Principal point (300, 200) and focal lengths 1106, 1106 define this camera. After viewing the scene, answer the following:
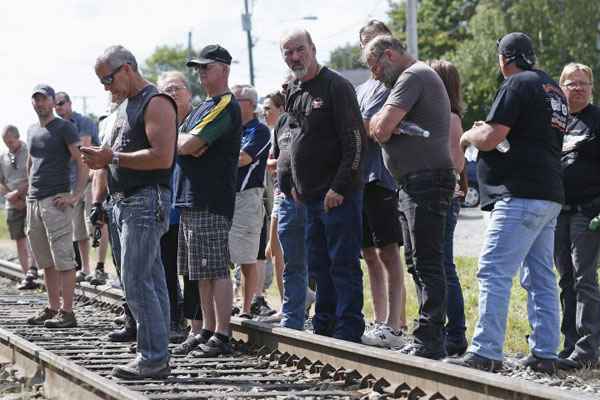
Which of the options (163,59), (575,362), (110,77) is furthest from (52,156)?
(163,59)

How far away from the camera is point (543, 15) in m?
48.0

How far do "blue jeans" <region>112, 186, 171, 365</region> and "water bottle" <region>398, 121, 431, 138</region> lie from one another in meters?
1.60

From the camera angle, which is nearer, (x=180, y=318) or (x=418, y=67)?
(x=418, y=67)

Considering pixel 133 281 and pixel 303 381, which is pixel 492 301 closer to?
pixel 303 381

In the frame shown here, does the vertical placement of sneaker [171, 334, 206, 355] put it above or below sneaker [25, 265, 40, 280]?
above

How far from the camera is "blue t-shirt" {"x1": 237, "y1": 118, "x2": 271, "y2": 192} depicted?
32.5 feet

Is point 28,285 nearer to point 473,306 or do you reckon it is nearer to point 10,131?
point 10,131

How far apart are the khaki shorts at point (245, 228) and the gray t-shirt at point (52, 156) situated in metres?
1.69

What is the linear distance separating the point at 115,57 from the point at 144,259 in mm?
1275

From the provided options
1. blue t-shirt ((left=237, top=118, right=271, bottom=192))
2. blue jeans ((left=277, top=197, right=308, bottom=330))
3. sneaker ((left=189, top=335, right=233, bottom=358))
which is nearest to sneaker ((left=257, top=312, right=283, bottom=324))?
blue jeans ((left=277, top=197, right=308, bottom=330))

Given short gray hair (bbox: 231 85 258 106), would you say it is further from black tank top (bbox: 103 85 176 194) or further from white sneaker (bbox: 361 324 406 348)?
black tank top (bbox: 103 85 176 194)

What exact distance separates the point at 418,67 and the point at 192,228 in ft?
6.59

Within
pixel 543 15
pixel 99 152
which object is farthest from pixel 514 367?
pixel 543 15

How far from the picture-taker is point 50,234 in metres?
10.2
